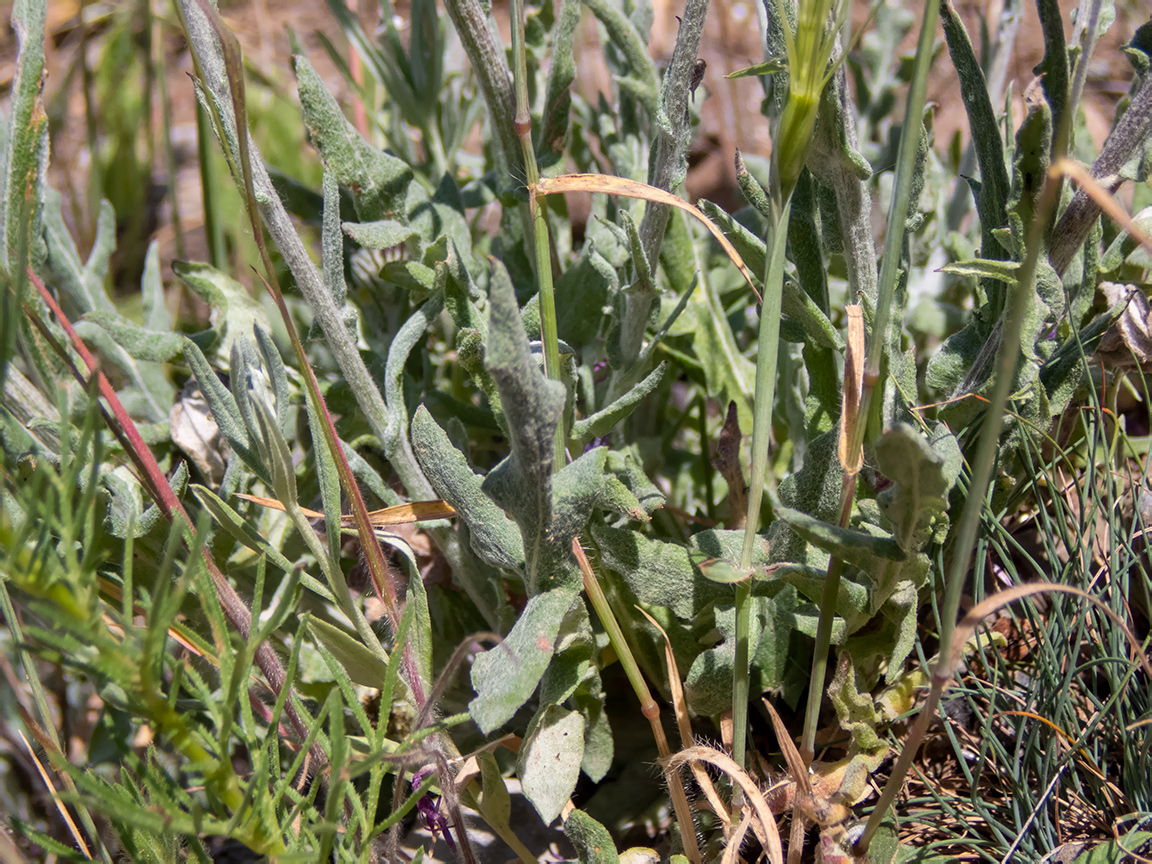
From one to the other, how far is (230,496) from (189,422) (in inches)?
8.2

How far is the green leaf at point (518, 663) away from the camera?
0.71 metres

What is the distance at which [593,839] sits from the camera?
831mm

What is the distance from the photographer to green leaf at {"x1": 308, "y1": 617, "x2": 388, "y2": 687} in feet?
2.68

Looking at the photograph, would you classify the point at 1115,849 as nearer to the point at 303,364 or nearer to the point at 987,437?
the point at 987,437

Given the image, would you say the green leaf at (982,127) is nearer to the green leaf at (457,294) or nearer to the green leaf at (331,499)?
the green leaf at (457,294)

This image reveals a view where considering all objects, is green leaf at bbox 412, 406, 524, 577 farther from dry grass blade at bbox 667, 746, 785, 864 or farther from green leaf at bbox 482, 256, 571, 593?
dry grass blade at bbox 667, 746, 785, 864

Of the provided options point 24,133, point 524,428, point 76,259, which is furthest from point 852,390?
point 76,259

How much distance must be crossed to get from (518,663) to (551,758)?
0.16m

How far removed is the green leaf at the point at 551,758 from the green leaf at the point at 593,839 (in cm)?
2

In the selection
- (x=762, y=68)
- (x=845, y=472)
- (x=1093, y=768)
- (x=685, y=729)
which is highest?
(x=762, y=68)

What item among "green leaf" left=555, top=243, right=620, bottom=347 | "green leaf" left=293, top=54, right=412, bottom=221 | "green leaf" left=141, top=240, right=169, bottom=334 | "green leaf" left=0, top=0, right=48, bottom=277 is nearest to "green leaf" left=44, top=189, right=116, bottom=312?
"green leaf" left=141, top=240, right=169, bottom=334

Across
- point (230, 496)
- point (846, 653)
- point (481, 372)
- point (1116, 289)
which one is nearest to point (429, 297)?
point (481, 372)

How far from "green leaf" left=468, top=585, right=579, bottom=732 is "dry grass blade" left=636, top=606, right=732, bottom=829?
15 cm

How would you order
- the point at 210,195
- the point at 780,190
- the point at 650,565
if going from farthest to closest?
the point at 210,195 < the point at 650,565 < the point at 780,190
